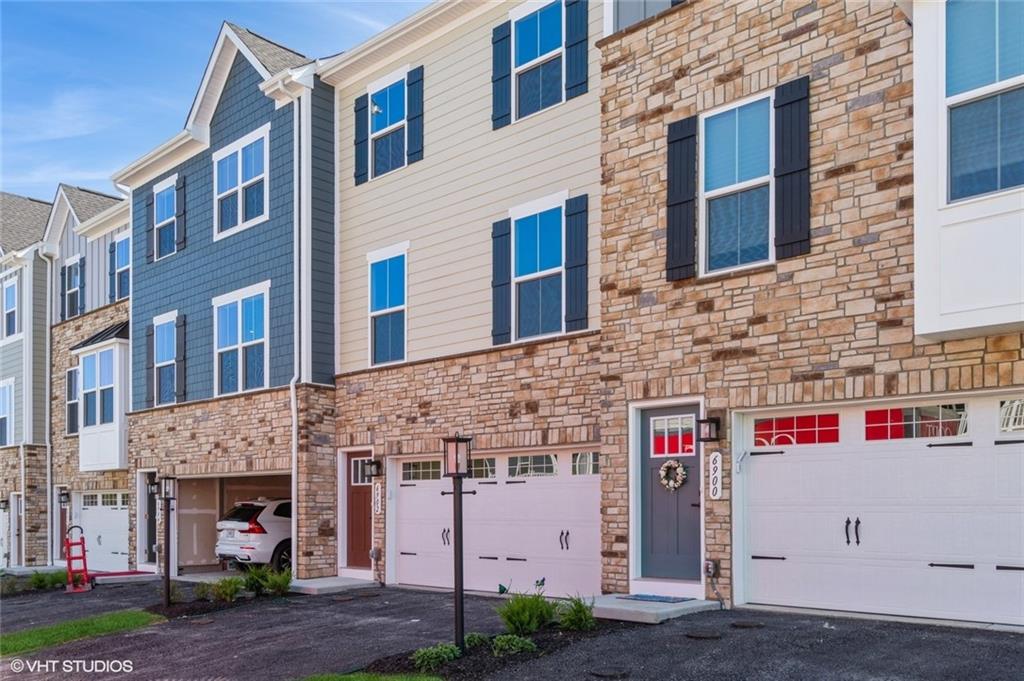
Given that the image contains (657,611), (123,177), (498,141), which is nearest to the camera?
(657,611)

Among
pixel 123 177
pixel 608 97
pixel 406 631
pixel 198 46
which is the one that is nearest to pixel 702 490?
pixel 406 631

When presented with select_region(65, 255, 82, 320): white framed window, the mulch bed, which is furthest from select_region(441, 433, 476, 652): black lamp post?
select_region(65, 255, 82, 320): white framed window

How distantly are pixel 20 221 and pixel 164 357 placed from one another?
544 inches

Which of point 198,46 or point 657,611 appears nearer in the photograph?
point 657,611

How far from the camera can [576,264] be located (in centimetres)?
1387

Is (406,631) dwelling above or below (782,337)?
below

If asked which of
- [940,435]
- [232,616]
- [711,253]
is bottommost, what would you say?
[232,616]

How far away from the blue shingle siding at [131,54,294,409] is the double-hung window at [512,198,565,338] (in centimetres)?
513

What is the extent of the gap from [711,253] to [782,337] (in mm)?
1369

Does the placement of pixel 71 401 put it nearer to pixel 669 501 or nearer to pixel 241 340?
pixel 241 340

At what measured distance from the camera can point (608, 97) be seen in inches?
506

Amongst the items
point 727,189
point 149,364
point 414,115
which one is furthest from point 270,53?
point 727,189

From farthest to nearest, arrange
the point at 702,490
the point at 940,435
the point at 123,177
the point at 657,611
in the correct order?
1. the point at 123,177
2. the point at 702,490
3. the point at 657,611
4. the point at 940,435

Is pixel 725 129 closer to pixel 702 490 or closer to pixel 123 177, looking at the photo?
pixel 702 490
